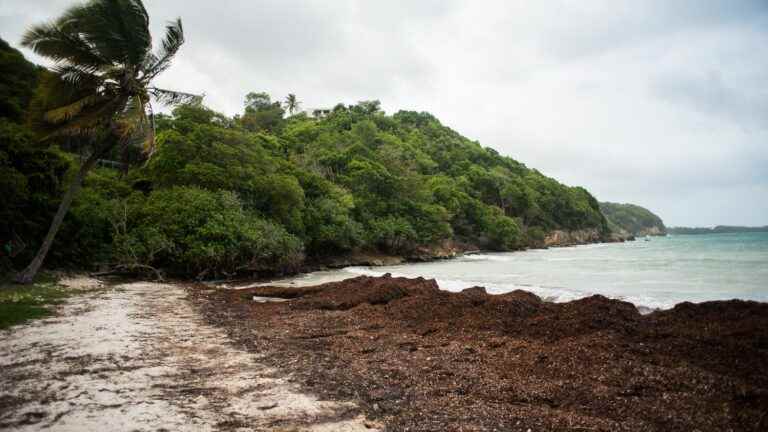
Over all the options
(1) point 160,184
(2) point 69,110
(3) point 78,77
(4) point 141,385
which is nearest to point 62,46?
(3) point 78,77

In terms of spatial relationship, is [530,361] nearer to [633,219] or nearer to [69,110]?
[69,110]

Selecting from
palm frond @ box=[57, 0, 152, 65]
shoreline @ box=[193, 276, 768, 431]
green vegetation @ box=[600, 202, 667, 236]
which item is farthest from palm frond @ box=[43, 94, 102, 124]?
green vegetation @ box=[600, 202, 667, 236]

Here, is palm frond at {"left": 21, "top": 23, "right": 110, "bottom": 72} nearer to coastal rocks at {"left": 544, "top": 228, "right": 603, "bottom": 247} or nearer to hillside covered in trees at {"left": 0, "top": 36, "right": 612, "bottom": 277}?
hillside covered in trees at {"left": 0, "top": 36, "right": 612, "bottom": 277}

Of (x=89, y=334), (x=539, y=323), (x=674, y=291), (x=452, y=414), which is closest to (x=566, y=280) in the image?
(x=674, y=291)

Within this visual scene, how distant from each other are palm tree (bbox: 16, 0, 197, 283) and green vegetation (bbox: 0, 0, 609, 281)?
40 mm

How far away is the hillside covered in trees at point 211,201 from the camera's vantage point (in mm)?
17984

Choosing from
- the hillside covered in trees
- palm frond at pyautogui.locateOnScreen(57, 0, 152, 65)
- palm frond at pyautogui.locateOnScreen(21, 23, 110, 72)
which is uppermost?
palm frond at pyautogui.locateOnScreen(57, 0, 152, 65)

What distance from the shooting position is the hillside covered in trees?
17984 millimetres

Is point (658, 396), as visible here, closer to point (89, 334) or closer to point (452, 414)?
point (452, 414)

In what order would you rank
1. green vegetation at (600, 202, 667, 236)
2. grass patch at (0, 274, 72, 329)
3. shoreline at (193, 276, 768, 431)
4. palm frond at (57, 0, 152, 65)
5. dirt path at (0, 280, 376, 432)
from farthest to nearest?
green vegetation at (600, 202, 667, 236)
palm frond at (57, 0, 152, 65)
grass patch at (0, 274, 72, 329)
shoreline at (193, 276, 768, 431)
dirt path at (0, 280, 376, 432)

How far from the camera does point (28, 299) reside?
11.9 m

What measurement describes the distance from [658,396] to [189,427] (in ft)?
19.7

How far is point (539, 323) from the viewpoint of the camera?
9.70 m

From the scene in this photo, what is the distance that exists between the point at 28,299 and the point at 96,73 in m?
8.58
